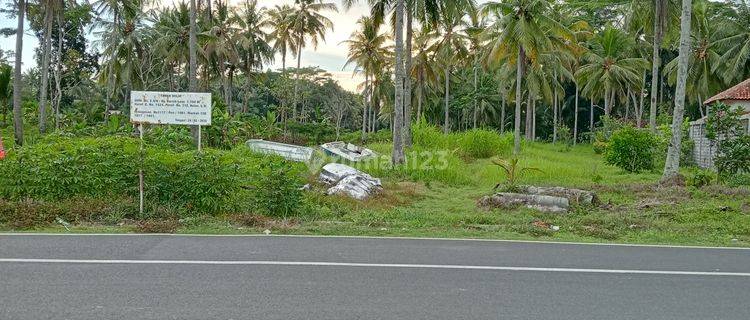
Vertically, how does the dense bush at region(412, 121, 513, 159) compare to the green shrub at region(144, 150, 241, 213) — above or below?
above

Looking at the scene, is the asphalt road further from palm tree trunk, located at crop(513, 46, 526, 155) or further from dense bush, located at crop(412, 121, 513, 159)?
palm tree trunk, located at crop(513, 46, 526, 155)

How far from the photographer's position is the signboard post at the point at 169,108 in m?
14.2

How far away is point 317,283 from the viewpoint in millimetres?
6238

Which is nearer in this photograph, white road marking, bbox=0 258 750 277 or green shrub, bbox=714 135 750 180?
white road marking, bbox=0 258 750 277

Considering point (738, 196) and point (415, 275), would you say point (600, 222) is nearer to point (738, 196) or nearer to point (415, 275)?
point (738, 196)

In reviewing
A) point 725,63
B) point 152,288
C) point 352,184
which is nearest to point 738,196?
point 352,184

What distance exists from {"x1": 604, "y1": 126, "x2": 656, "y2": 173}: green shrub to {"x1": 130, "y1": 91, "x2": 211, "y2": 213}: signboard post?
51.5 feet

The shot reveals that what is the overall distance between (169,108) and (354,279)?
9.68m

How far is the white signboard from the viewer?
1423 cm

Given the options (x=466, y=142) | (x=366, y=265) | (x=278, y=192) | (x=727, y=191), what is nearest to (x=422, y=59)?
(x=466, y=142)

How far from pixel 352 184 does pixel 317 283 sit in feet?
27.7

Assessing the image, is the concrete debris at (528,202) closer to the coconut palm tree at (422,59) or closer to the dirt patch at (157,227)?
the dirt patch at (157,227)

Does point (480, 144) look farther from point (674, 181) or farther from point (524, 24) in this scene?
point (674, 181)

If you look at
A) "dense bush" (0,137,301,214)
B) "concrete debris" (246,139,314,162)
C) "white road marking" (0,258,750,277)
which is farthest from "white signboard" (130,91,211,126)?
"white road marking" (0,258,750,277)
